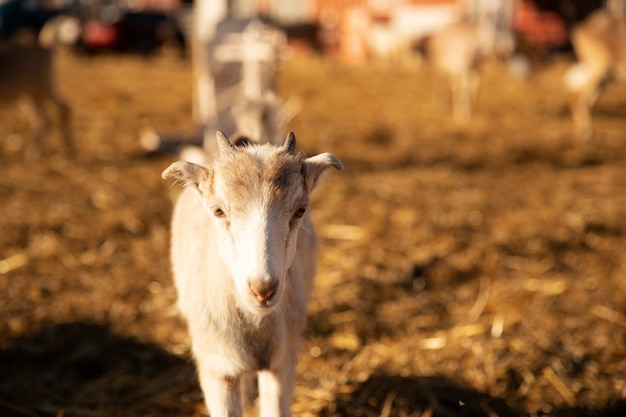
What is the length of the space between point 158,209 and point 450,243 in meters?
3.15

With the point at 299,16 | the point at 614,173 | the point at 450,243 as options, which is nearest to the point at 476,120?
the point at 614,173

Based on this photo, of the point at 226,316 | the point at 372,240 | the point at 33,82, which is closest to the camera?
the point at 226,316

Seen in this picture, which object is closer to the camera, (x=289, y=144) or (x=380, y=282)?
(x=289, y=144)

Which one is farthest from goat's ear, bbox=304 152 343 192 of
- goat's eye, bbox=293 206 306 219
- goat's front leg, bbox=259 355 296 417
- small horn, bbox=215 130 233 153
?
goat's front leg, bbox=259 355 296 417

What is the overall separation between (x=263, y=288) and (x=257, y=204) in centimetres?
36

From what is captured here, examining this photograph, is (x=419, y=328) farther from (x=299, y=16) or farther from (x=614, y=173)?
(x=299, y=16)

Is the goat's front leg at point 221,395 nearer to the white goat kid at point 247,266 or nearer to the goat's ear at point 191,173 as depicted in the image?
the white goat kid at point 247,266

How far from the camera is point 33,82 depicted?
32.1 feet

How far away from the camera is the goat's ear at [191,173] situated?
2990 millimetres

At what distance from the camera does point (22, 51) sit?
986 centimetres

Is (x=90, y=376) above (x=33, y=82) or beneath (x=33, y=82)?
beneath

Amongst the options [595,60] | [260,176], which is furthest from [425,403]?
[595,60]

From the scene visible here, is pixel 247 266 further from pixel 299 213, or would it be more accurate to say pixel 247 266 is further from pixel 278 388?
pixel 278 388

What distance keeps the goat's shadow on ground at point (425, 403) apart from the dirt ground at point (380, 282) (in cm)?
1
